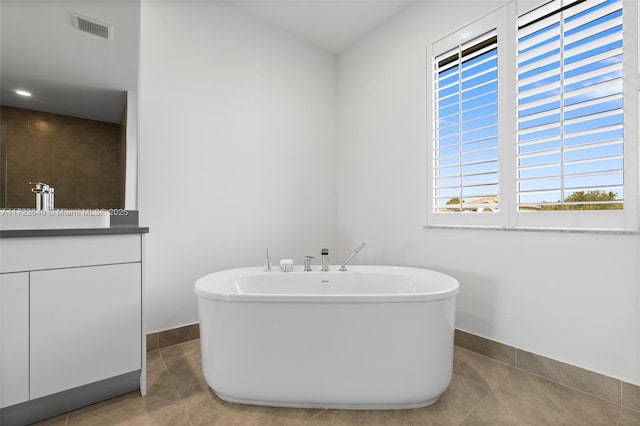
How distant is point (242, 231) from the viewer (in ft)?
8.34

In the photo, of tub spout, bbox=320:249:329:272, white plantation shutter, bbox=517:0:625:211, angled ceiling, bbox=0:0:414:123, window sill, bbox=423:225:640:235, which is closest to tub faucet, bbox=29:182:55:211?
angled ceiling, bbox=0:0:414:123

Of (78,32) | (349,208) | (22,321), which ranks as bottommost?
(22,321)

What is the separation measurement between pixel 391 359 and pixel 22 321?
1.61m

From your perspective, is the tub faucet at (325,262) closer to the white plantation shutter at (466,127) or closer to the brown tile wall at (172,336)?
the white plantation shutter at (466,127)

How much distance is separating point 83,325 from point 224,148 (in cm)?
150

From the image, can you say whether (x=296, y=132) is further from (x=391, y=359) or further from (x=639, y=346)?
(x=639, y=346)

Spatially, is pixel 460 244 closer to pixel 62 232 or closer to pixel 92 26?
pixel 62 232

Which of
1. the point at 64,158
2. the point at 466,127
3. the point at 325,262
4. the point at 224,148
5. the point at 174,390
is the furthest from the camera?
the point at 224,148

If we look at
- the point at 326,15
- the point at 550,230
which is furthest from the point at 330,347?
the point at 326,15

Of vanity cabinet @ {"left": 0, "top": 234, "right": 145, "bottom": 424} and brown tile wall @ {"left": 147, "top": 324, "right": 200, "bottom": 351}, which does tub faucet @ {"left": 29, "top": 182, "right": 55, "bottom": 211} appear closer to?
vanity cabinet @ {"left": 0, "top": 234, "right": 145, "bottom": 424}

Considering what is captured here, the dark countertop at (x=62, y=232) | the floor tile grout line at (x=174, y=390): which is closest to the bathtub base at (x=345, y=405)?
the floor tile grout line at (x=174, y=390)

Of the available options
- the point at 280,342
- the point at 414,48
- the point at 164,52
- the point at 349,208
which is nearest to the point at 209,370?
the point at 280,342

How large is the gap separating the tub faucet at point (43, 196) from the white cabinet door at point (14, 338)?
1.88ft

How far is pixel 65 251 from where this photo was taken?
4.49ft
